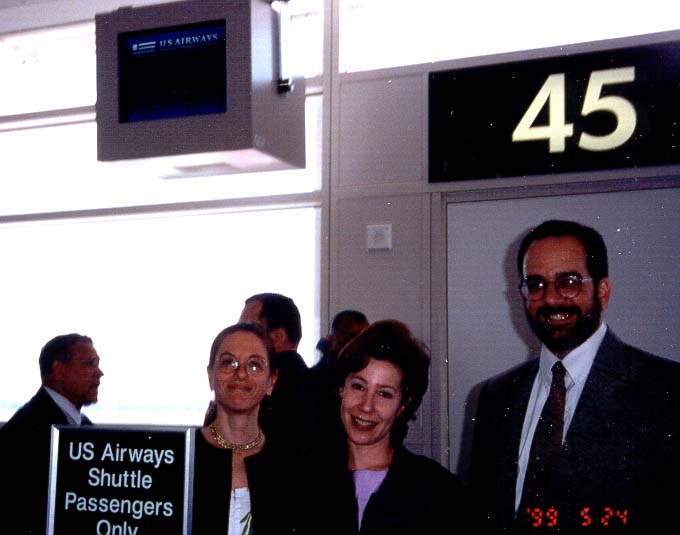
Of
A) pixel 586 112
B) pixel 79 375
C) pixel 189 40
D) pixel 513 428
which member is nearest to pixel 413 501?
pixel 513 428

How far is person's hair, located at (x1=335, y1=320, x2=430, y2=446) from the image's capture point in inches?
81.3

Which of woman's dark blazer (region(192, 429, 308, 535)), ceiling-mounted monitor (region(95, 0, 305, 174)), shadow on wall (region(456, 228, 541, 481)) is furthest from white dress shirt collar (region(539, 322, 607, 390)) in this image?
shadow on wall (region(456, 228, 541, 481))

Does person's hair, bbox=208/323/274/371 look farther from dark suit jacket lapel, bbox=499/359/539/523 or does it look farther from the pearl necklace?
dark suit jacket lapel, bbox=499/359/539/523

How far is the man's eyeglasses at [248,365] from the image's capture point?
2.13 metres

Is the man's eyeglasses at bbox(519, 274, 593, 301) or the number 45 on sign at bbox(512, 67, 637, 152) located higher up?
the number 45 on sign at bbox(512, 67, 637, 152)

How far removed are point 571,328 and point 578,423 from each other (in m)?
0.21

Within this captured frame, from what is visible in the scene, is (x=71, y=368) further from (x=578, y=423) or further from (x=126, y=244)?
(x=578, y=423)

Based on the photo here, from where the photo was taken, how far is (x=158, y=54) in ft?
11.2

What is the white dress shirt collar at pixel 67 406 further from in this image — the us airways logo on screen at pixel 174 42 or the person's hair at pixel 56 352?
the us airways logo on screen at pixel 174 42

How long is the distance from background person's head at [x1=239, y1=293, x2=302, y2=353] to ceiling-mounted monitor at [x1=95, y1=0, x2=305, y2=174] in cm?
54

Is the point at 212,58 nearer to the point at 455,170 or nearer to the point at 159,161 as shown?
the point at 159,161

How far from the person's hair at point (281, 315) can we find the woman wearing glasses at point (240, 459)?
0.98 metres

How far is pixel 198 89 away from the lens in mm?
3281

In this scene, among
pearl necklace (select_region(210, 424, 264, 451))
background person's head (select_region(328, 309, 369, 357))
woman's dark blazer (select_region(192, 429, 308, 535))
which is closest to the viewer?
woman's dark blazer (select_region(192, 429, 308, 535))
